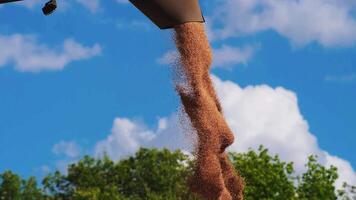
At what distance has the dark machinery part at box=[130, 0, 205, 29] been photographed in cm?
616

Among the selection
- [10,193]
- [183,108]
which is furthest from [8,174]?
[183,108]

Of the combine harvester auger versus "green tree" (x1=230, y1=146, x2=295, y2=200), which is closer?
the combine harvester auger

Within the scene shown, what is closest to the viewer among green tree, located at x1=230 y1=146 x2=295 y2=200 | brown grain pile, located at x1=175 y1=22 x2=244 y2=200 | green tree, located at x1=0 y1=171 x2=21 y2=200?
brown grain pile, located at x1=175 y1=22 x2=244 y2=200

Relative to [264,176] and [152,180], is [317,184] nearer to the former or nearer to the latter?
[264,176]

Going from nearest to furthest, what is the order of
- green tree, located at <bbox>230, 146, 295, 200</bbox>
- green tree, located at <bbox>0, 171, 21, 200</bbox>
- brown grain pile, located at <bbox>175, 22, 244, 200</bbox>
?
brown grain pile, located at <bbox>175, 22, 244, 200</bbox>, green tree, located at <bbox>230, 146, 295, 200</bbox>, green tree, located at <bbox>0, 171, 21, 200</bbox>

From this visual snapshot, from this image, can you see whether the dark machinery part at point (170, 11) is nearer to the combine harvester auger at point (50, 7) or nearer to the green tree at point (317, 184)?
the combine harvester auger at point (50, 7)

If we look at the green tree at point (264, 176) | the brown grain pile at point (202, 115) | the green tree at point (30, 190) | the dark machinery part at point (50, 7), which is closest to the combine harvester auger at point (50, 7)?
the dark machinery part at point (50, 7)

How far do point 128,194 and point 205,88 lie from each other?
42.1 meters

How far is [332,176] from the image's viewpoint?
3862cm

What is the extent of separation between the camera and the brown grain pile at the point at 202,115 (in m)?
6.36

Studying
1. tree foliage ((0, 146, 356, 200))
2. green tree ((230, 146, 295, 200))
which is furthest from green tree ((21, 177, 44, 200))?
green tree ((230, 146, 295, 200))

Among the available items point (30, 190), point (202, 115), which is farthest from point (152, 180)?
point (202, 115)

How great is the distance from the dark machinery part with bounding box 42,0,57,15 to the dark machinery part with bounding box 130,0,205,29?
535mm

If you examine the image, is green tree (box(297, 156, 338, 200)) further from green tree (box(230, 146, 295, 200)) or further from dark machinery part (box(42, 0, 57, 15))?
dark machinery part (box(42, 0, 57, 15))
